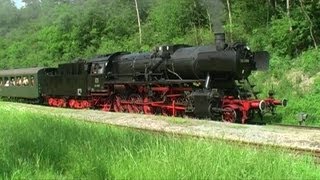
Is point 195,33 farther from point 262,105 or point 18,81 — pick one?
point 262,105

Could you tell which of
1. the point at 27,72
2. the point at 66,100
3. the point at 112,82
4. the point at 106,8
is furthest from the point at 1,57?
the point at 112,82

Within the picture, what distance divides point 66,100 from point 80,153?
1838 cm

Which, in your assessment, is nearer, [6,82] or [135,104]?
[135,104]

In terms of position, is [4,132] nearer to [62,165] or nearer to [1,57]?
[62,165]

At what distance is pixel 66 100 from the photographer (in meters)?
26.5

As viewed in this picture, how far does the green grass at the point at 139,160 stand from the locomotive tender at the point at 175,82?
22.6 feet

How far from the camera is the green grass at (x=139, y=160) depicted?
22.4ft

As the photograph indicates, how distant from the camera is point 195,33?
37.7m

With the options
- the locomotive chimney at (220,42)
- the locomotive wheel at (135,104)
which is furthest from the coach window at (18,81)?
the locomotive chimney at (220,42)

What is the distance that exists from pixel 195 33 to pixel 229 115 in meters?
22.0

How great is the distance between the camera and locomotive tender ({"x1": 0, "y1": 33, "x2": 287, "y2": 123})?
16344mm

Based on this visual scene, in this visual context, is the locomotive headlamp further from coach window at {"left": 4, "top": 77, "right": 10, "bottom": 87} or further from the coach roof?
coach window at {"left": 4, "top": 77, "right": 10, "bottom": 87}

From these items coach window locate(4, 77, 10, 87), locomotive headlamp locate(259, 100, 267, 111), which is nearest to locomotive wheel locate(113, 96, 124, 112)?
locomotive headlamp locate(259, 100, 267, 111)

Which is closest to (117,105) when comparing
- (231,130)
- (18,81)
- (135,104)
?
(135,104)
